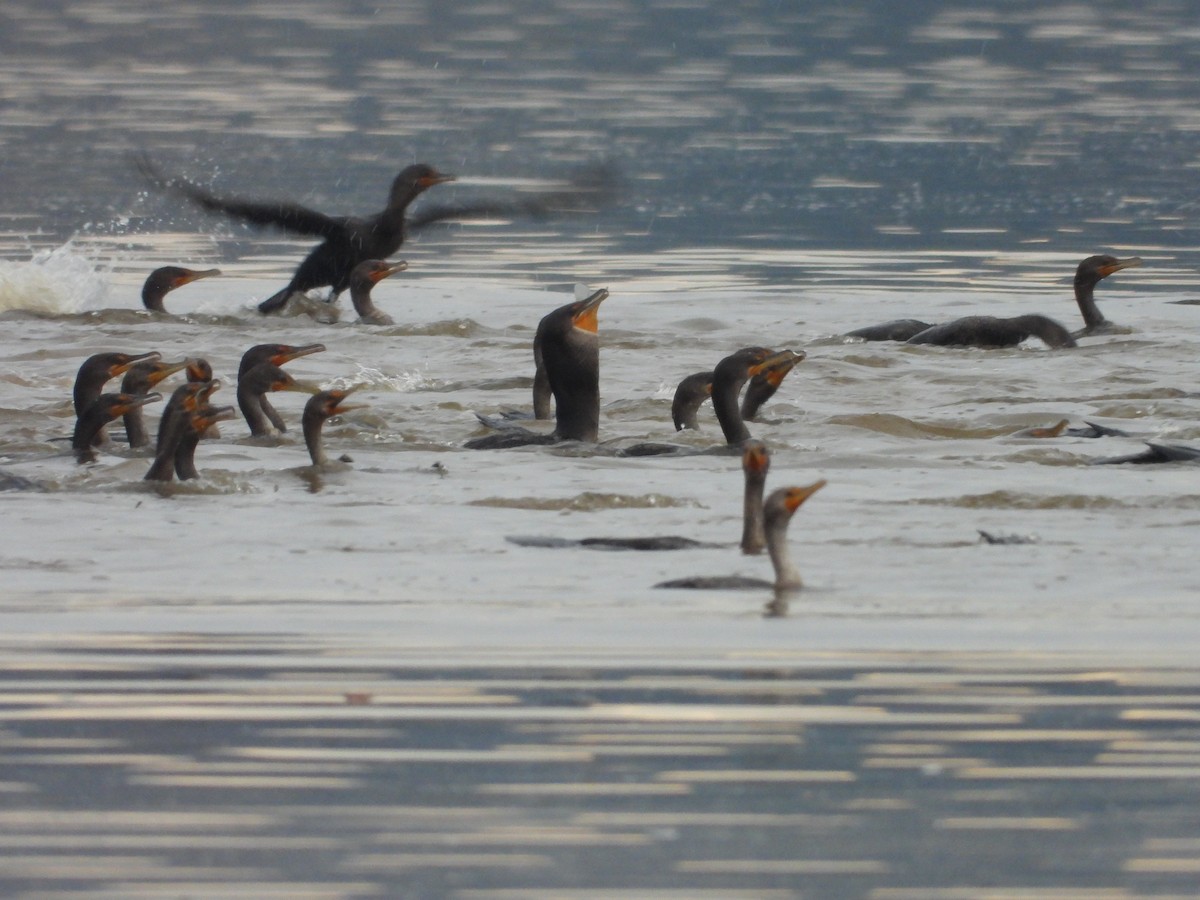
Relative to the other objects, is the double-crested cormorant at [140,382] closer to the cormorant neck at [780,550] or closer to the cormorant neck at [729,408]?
→ the cormorant neck at [729,408]

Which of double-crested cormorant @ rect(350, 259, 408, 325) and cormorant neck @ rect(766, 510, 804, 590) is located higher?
cormorant neck @ rect(766, 510, 804, 590)

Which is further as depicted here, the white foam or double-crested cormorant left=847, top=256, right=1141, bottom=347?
the white foam

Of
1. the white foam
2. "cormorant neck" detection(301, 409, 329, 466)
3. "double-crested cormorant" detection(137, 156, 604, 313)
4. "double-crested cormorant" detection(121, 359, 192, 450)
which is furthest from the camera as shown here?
the white foam

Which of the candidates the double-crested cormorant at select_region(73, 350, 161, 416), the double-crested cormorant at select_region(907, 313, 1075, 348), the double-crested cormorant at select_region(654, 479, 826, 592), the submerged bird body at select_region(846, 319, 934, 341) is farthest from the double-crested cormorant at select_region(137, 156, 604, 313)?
the double-crested cormorant at select_region(654, 479, 826, 592)

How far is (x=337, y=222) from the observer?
20625mm

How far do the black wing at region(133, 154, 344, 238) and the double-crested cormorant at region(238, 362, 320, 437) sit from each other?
5.70 meters

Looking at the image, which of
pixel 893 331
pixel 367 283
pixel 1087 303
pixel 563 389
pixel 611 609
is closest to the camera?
pixel 611 609

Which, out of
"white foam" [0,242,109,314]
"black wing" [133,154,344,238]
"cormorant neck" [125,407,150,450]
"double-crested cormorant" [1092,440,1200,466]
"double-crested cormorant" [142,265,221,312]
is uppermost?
"black wing" [133,154,344,238]

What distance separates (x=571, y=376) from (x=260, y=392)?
170 cm

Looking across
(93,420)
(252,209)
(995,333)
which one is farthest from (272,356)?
(252,209)

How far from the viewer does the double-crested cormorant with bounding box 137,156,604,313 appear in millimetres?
19656

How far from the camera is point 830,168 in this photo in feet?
118

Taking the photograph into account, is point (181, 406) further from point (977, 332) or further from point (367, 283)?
point (367, 283)

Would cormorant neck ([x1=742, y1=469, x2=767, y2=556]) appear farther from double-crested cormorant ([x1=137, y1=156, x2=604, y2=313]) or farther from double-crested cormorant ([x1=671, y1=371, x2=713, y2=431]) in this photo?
double-crested cormorant ([x1=137, y1=156, x2=604, y2=313])
